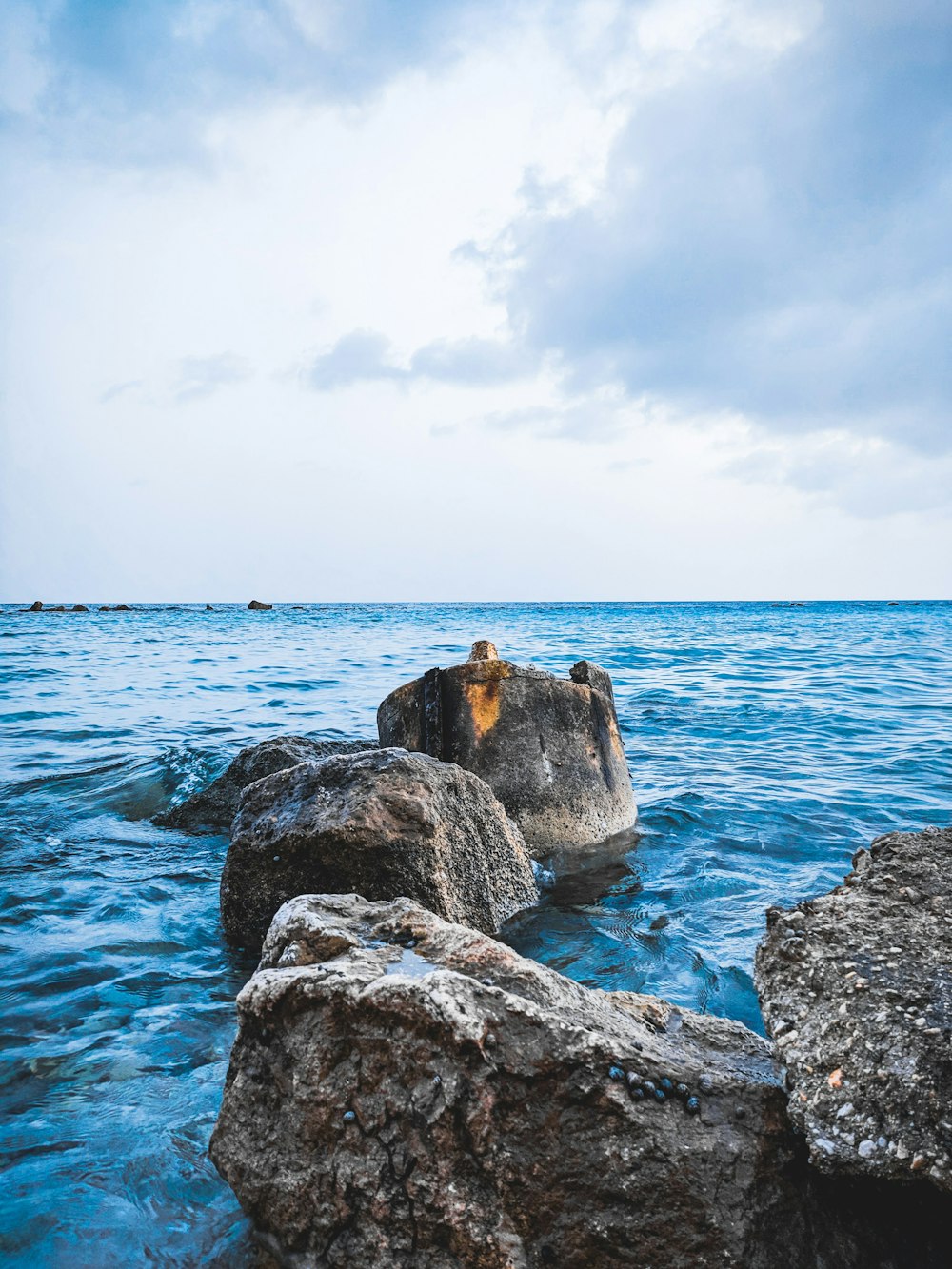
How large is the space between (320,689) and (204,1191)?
37.8 ft

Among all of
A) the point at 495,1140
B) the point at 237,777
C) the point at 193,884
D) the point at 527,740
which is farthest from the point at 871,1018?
the point at 237,777

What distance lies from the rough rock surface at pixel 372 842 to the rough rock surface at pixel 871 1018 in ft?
5.78

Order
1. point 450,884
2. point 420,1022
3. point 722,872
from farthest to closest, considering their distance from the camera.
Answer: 1. point 722,872
2. point 450,884
3. point 420,1022

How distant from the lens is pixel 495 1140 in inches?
72.9

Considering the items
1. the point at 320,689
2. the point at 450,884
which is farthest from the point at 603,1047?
the point at 320,689

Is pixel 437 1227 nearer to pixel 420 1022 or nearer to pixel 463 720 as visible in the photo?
pixel 420 1022

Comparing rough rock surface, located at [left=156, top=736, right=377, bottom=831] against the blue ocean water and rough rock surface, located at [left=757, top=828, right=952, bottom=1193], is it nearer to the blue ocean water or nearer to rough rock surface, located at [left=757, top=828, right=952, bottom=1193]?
the blue ocean water

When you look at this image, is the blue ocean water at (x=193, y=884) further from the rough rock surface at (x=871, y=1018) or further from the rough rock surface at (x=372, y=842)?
the rough rock surface at (x=871, y=1018)

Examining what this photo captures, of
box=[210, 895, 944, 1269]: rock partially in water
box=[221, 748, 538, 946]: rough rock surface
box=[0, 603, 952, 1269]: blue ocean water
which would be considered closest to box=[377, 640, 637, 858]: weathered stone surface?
box=[0, 603, 952, 1269]: blue ocean water

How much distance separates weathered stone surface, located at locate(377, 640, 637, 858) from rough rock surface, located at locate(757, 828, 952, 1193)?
292 cm

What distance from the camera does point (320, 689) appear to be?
13695mm

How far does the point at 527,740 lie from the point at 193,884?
228 cm

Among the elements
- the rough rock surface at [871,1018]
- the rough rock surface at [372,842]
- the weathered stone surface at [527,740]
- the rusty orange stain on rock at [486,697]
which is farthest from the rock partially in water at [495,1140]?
the rusty orange stain on rock at [486,697]

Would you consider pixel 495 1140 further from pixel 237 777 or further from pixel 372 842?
pixel 237 777
